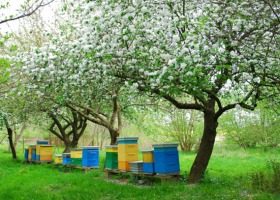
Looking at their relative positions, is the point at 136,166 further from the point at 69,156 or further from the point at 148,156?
the point at 69,156

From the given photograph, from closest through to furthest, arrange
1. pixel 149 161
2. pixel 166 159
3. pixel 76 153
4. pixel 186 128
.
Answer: pixel 166 159 < pixel 149 161 < pixel 76 153 < pixel 186 128

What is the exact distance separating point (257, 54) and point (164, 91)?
5.89ft

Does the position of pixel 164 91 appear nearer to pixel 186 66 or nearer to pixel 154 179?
pixel 186 66

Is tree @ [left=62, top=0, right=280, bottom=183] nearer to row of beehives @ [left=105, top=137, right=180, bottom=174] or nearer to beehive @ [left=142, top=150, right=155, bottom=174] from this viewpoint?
row of beehives @ [left=105, top=137, right=180, bottom=174]

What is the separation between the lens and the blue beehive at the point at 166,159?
792 cm

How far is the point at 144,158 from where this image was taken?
8.47 meters

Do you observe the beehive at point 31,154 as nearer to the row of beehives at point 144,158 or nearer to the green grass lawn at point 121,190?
the green grass lawn at point 121,190

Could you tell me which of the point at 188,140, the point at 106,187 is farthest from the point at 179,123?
the point at 106,187

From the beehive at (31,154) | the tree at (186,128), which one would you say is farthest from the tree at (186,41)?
the tree at (186,128)

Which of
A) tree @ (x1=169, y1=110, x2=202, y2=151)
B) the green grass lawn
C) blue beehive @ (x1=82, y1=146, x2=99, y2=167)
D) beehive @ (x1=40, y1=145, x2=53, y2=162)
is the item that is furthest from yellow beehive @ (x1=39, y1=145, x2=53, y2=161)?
tree @ (x1=169, y1=110, x2=202, y2=151)

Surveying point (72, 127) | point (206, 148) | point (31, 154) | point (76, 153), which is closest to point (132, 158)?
point (206, 148)

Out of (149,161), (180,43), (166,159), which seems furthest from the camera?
(149,161)

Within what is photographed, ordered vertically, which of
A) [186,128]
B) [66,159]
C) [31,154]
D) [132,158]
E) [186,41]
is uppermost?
[186,41]

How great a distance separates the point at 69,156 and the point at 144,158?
216 inches
